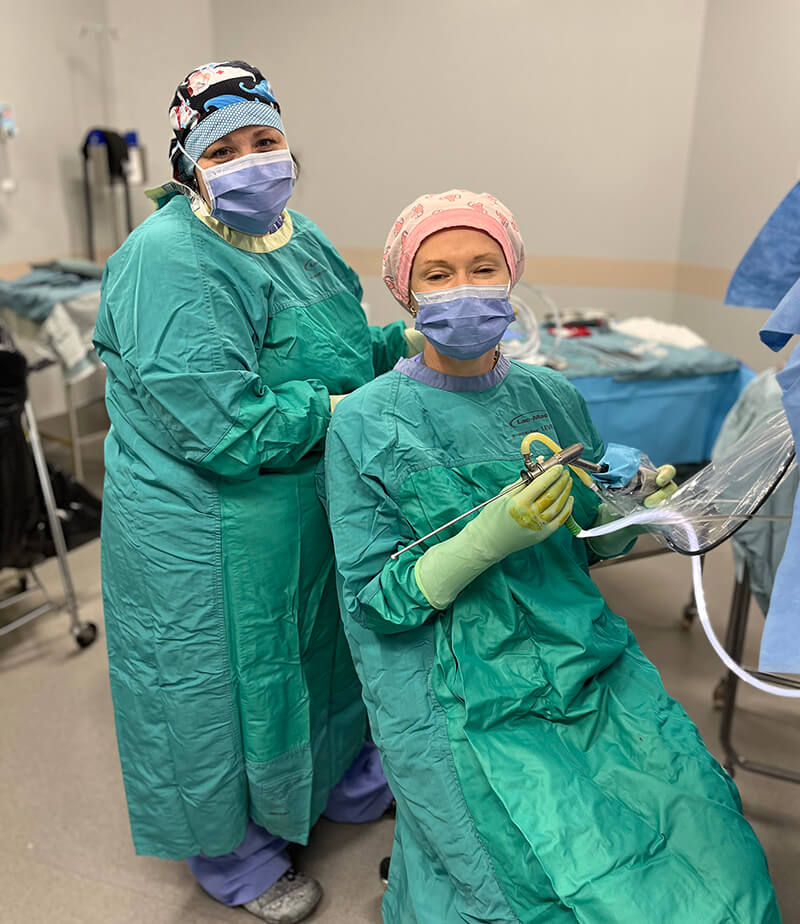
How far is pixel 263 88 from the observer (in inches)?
57.5

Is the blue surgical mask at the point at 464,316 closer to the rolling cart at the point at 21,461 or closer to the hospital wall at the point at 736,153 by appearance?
the rolling cart at the point at 21,461

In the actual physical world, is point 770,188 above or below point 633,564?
above

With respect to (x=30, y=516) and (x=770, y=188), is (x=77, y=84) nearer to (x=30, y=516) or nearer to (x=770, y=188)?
(x=30, y=516)

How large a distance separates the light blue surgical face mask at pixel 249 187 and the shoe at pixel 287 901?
131 cm

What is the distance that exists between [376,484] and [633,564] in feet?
7.59

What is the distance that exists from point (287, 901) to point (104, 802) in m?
0.61

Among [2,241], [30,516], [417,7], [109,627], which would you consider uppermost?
[417,7]

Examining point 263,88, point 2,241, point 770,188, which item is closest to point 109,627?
point 263,88

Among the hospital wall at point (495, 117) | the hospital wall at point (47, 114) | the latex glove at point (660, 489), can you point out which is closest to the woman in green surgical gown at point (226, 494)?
the latex glove at point (660, 489)

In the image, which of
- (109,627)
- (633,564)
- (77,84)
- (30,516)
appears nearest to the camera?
(109,627)

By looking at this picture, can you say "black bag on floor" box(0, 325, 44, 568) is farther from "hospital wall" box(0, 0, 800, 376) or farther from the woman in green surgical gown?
"hospital wall" box(0, 0, 800, 376)

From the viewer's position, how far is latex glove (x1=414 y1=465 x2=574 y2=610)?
1.12 metres

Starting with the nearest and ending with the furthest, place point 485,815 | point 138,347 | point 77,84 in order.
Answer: point 485,815 < point 138,347 < point 77,84

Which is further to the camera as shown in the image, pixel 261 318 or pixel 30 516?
pixel 30 516
